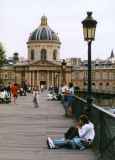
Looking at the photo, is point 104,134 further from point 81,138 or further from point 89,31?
point 89,31

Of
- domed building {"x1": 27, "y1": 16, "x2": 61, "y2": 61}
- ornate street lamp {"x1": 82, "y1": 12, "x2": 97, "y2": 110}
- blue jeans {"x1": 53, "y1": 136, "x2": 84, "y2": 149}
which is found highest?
domed building {"x1": 27, "y1": 16, "x2": 61, "y2": 61}

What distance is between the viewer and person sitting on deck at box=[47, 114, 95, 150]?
55.8 ft

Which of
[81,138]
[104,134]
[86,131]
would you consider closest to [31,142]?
[81,138]

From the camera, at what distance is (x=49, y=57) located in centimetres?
19938

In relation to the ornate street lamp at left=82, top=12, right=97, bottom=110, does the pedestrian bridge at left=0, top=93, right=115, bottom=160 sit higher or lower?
lower

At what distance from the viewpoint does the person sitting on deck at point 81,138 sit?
17.0 m

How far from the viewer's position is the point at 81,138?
56.3ft

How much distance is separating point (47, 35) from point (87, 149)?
176m

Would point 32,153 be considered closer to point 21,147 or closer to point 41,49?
point 21,147

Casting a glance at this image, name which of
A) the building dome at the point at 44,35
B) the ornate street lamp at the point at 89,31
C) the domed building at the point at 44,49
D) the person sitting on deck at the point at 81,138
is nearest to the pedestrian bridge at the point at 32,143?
the person sitting on deck at the point at 81,138

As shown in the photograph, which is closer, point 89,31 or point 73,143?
point 73,143

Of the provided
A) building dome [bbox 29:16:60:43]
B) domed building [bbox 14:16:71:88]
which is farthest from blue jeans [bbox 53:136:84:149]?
building dome [bbox 29:16:60:43]

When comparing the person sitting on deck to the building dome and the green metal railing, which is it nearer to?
the green metal railing

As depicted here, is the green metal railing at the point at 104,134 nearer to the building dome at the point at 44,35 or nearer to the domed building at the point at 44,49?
the domed building at the point at 44,49
